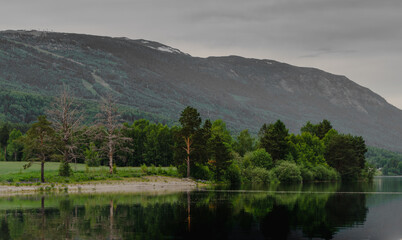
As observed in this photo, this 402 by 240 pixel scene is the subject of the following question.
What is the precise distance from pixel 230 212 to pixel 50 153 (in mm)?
43911

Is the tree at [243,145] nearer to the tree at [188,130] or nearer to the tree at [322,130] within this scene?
the tree at [322,130]

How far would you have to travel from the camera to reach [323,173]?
147500 millimetres

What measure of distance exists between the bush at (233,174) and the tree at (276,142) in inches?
920

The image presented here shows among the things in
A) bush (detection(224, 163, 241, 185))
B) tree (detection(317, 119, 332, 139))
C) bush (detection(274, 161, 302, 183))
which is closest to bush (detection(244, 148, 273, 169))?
bush (detection(274, 161, 302, 183))

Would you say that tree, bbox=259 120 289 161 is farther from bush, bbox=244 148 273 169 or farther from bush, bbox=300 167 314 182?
bush, bbox=244 148 273 169

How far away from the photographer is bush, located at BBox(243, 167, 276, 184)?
124 metres

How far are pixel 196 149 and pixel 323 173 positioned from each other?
5368 cm

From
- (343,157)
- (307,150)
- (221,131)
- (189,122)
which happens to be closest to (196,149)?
(189,122)

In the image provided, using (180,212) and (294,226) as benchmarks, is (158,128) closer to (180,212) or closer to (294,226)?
(180,212)

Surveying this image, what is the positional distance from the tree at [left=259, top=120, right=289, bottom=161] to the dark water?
75.6 metres

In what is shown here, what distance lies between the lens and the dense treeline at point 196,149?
3487 inches

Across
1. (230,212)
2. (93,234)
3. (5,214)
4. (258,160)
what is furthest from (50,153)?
(258,160)

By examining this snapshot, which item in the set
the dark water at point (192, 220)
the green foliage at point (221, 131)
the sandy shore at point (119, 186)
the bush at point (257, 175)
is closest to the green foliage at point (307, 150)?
the green foliage at point (221, 131)

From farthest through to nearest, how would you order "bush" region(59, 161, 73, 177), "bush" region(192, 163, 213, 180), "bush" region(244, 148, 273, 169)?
1. "bush" region(244, 148, 273, 169)
2. "bush" region(192, 163, 213, 180)
3. "bush" region(59, 161, 73, 177)
